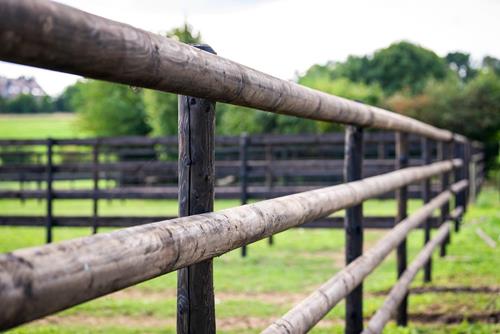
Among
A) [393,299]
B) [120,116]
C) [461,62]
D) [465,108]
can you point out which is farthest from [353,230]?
[461,62]

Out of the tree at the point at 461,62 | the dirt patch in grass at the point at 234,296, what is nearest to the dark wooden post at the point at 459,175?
the dirt patch in grass at the point at 234,296

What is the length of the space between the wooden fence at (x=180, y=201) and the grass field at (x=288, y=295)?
6.95 ft

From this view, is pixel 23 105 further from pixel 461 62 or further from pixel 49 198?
pixel 49 198

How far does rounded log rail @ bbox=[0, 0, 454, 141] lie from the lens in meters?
0.82

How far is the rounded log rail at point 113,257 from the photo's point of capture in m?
0.83

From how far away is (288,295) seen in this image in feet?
18.2

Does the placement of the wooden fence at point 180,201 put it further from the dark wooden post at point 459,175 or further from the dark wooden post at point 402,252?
the dark wooden post at point 459,175

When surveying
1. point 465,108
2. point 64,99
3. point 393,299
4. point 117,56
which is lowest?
point 393,299

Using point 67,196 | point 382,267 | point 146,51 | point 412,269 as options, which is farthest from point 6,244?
point 146,51

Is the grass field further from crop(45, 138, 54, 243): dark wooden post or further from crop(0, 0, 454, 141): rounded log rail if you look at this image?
crop(0, 0, 454, 141): rounded log rail

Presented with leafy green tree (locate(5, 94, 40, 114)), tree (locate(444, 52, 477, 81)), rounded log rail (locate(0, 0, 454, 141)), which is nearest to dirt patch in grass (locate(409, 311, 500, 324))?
rounded log rail (locate(0, 0, 454, 141))

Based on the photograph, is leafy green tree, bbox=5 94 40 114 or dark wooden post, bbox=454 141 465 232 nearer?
dark wooden post, bbox=454 141 465 232

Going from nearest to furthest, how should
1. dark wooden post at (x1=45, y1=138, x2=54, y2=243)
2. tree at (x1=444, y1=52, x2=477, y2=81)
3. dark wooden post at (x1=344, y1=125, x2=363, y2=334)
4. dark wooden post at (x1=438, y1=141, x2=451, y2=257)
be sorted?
1. dark wooden post at (x1=344, y1=125, x2=363, y2=334)
2. dark wooden post at (x1=438, y1=141, x2=451, y2=257)
3. dark wooden post at (x1=45, y1=138, x2=54, y2=243)
4. tree at (x1=444, y1=52, x2=477, y2=81)

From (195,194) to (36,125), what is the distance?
209ft
